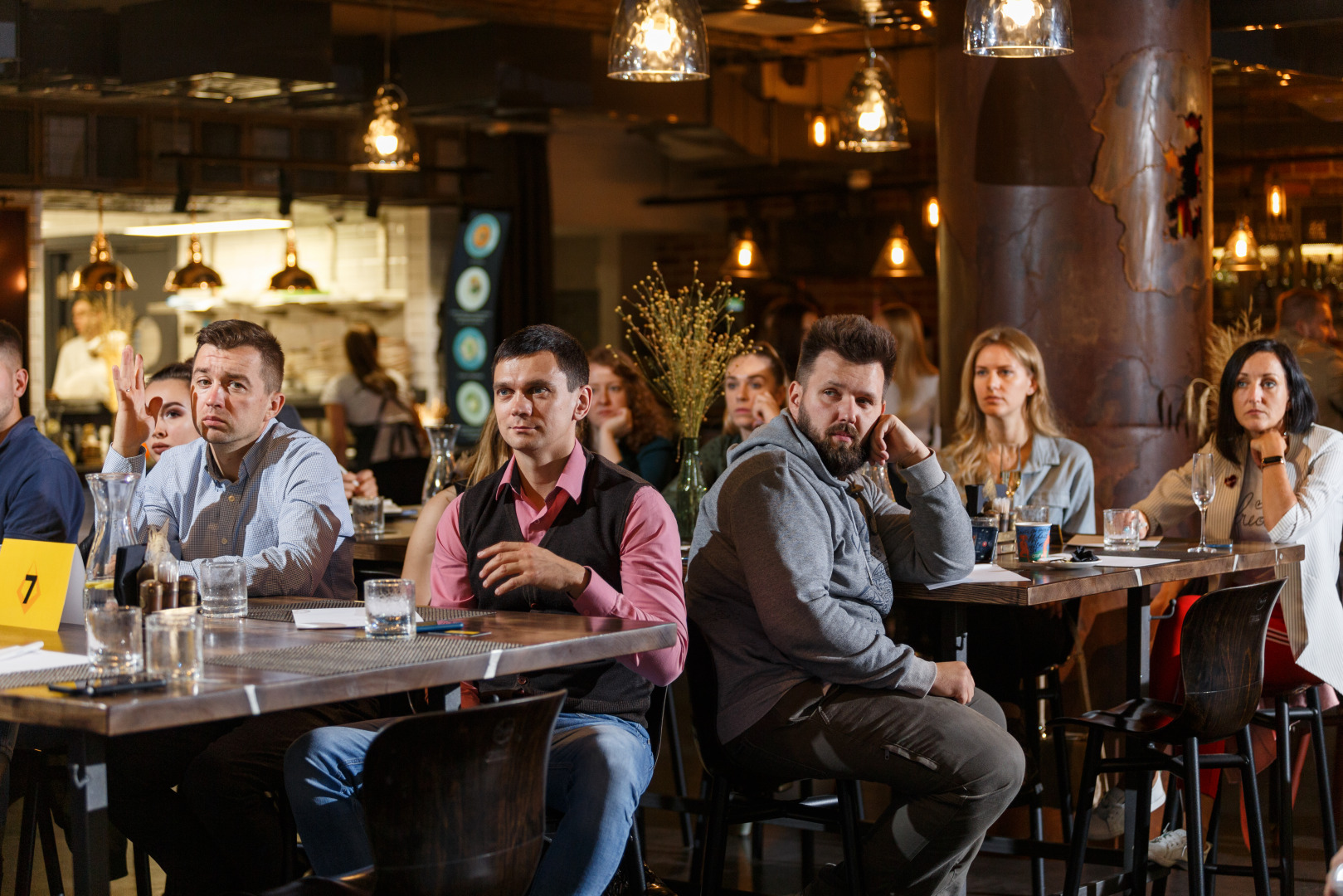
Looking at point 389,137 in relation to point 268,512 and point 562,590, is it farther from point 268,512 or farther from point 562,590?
point 562,590

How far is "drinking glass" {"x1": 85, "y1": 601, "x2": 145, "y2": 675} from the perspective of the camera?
A: 2125 mm

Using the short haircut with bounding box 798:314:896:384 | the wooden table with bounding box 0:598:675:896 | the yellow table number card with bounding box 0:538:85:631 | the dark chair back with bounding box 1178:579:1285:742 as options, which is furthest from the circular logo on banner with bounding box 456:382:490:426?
the wooden table with bounding box 0:598:675:896

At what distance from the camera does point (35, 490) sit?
3.29 m

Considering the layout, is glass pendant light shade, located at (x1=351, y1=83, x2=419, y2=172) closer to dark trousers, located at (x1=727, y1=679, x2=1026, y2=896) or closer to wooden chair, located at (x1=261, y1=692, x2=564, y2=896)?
dark trousers, located at (x1=727, y1=679, x2=1026, y2=896)

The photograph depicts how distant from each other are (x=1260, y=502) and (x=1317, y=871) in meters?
0.97

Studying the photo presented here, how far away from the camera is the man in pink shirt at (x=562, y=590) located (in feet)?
8.27

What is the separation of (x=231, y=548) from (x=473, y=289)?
739 cm

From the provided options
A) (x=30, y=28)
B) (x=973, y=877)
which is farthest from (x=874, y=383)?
(x=30, y=28)

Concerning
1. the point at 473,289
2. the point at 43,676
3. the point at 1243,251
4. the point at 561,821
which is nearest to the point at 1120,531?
the point at 561,821

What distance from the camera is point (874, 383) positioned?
314 cm

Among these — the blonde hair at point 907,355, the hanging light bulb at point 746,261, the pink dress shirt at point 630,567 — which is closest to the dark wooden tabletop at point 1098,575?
the pink dress shirt at point 630,567

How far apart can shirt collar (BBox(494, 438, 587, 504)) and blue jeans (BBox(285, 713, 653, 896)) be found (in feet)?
1.72

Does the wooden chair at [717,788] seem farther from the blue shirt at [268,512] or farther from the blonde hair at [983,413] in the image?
the blonde hair at [983,413]

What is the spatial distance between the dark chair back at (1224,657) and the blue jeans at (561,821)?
4.27ft
